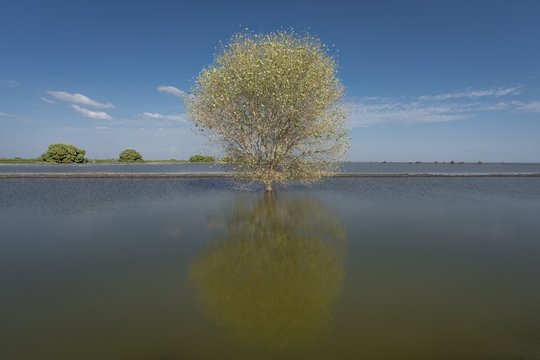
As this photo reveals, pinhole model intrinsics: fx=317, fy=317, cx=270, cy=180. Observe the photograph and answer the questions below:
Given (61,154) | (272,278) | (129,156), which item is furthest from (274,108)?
(129,156)

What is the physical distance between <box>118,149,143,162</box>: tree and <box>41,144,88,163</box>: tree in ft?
114

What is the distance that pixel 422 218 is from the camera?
86.6ft

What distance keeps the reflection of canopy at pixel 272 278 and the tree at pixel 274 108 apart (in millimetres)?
15707

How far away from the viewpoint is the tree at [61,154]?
13588 cm

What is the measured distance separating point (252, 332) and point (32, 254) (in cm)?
1352

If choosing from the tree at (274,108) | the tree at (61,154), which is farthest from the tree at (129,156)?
the tree at (274,108)

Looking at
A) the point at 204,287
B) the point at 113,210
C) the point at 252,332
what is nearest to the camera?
the point at 252,332

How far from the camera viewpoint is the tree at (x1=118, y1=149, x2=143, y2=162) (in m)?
177

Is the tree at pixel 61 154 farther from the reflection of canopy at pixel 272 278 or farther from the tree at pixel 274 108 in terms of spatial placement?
the reflection of canopy at pixel 272 278

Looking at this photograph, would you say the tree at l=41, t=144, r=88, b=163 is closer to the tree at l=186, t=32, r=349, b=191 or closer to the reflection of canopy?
the tree at l=186, t=32, r=349, b=191

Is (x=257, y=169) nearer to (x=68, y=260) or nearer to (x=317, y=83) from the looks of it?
(x=317, y=83)

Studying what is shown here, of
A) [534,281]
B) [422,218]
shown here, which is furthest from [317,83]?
[534,281]

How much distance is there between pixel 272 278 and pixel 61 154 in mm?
154375

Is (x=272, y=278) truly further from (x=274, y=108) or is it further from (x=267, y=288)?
(x=274, y=108)
